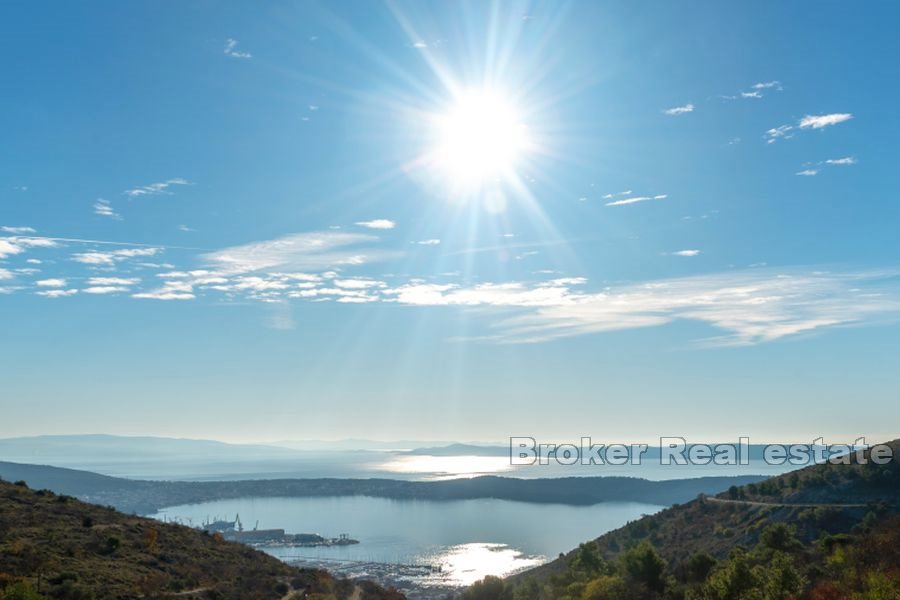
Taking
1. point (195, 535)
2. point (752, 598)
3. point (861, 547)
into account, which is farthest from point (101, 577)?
point (861, 547)

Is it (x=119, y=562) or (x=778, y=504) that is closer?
(x=119, y=562)

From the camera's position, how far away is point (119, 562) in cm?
4441

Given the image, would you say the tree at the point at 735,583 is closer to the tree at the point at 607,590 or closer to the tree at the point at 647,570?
the tree at the point at 607,590

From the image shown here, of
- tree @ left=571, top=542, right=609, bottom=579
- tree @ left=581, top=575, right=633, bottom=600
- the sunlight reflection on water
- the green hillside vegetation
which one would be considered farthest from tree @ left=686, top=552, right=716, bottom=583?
the sunlight reflection on water

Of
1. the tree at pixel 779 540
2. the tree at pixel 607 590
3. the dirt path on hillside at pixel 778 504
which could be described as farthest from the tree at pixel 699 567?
the dirt path on hillside at pixel 778 504

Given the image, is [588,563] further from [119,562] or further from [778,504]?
[119,562]

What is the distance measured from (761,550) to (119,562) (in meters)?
Answer: 50.1

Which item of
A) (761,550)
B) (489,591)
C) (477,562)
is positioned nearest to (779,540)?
(761,550)

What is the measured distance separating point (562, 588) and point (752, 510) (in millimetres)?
33030

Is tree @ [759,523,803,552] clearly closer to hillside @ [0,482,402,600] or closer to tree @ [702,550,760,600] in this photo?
tree @ [702,550,760,600]

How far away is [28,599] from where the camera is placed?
30141 millimetres

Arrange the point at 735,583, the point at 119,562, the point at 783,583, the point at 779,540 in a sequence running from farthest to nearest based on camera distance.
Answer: the point at 779,540, the point at 119,562, the point at 735,583, the point at 783,583

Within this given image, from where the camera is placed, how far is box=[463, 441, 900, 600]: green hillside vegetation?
3475cm

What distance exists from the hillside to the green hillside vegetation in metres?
20.9
